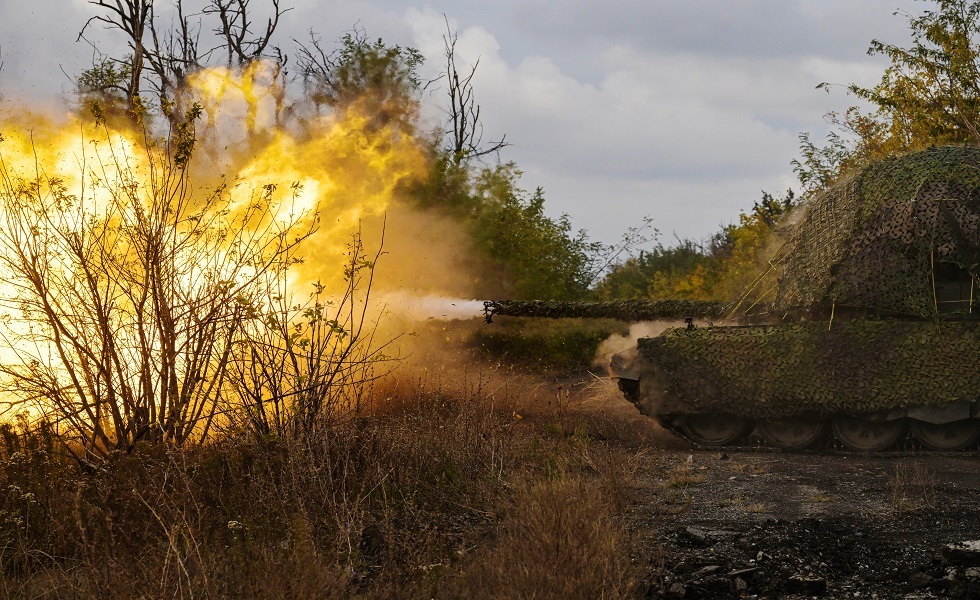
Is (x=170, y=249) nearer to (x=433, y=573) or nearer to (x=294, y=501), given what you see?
(x=294, y=501)

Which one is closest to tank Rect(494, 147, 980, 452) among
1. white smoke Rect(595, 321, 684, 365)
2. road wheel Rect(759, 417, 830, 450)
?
road wheel Rect(759, 417, 830, 450)

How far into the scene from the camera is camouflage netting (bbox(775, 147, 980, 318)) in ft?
46.4

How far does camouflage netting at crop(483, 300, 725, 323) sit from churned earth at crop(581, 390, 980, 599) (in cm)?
369

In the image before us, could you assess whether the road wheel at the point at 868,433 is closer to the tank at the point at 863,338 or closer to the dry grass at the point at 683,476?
the tank at the point at 863,338

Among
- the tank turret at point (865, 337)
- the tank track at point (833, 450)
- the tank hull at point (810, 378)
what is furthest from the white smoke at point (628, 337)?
the tank turret at point (865, 337)

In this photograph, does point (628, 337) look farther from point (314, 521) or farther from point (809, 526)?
point (314, 521)

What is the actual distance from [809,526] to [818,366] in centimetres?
553

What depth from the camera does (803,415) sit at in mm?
15164

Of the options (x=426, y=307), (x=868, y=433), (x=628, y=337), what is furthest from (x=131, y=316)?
(x=628, y=337)

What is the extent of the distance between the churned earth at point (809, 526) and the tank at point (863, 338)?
2.24 ft

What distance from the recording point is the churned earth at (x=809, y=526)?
7.46 meters

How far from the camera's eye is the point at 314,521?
8148mm

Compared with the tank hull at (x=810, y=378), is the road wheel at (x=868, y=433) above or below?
below

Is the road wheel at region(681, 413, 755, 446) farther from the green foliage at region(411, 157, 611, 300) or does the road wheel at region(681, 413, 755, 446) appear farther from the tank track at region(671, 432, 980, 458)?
the green foliage at region(411, 157, 611, 300)
